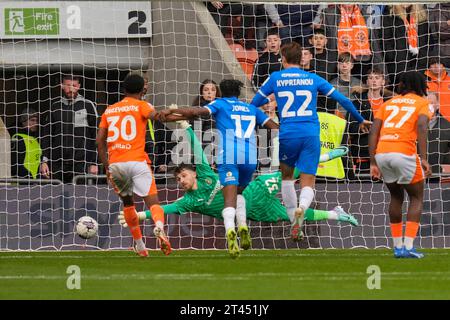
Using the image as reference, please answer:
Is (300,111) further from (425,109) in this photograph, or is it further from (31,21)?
(31,21)

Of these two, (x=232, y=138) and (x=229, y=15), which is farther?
(x=229, y=15)

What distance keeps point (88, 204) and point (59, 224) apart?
0.52 metres

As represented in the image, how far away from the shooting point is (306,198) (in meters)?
14.2

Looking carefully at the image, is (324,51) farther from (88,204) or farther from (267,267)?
(267,267)

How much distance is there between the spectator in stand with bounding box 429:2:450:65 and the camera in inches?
777

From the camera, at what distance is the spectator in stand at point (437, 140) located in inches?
741

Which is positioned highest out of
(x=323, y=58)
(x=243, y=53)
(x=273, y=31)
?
(x=273, y=31)

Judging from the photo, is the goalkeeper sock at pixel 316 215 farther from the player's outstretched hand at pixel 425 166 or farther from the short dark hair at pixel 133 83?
the short dark hair at pixel 133 83

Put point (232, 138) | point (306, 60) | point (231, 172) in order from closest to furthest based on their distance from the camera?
point (231, 172) → point (232, 138) → point (306, 60)

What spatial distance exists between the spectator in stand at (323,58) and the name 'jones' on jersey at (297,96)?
4675mm

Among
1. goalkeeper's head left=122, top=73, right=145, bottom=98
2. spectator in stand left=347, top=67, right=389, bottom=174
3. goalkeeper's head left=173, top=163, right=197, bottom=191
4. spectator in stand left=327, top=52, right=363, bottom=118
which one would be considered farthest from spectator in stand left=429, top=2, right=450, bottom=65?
goalkeeper's head left=122, top=73, right=145, bottom=98

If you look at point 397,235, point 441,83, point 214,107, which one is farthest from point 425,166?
point 441,83

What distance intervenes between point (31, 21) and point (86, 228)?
4248mm

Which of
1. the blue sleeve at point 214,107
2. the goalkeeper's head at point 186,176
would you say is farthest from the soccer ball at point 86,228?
the blue sleeve at point 214,107
